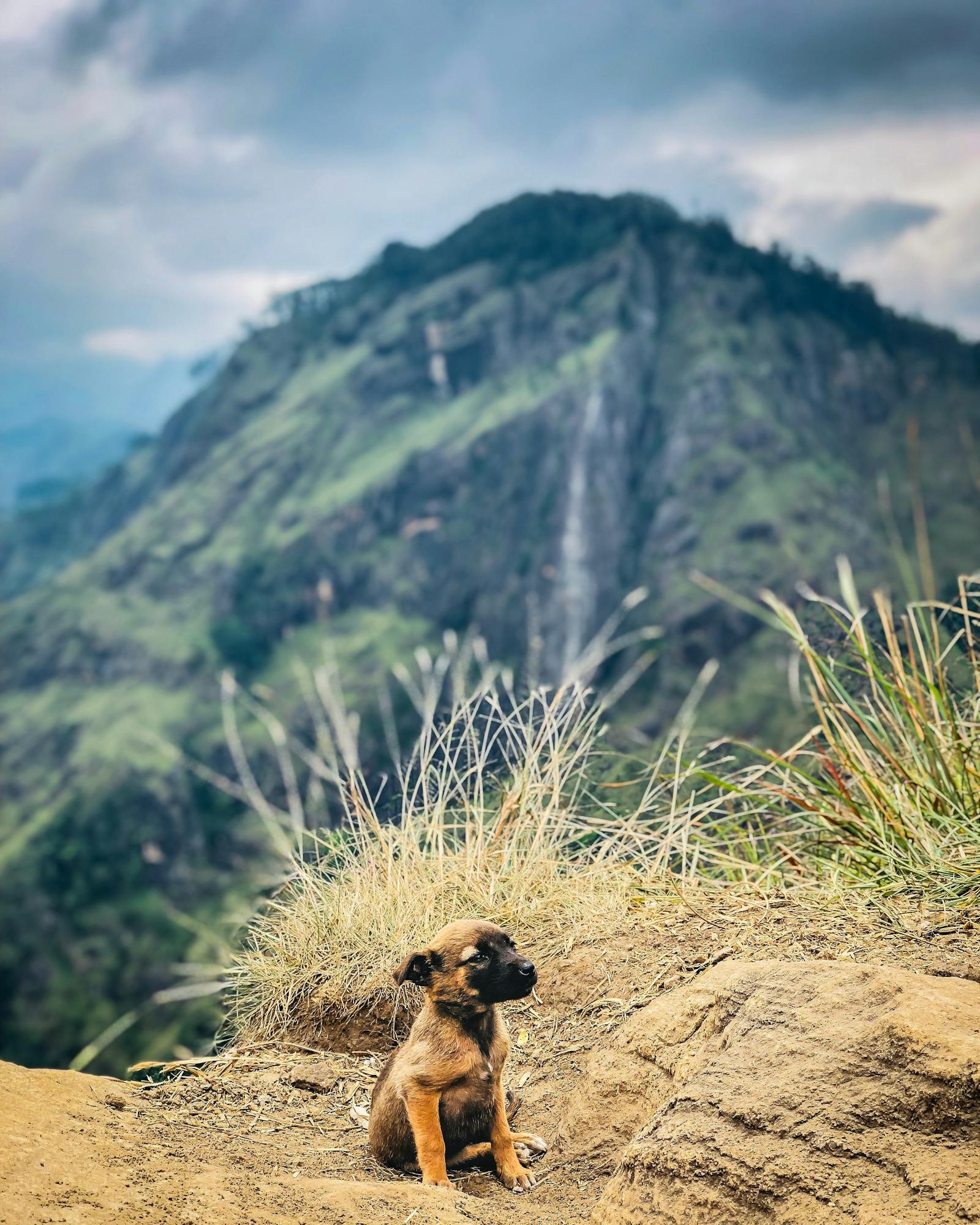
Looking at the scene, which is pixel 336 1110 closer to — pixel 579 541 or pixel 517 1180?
pixel 517 1180

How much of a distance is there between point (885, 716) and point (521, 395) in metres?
122

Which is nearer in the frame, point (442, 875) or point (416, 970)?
point (416, 970)

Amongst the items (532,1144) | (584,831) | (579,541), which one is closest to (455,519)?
(579,541)

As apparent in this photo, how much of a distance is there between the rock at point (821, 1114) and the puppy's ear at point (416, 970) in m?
0.85

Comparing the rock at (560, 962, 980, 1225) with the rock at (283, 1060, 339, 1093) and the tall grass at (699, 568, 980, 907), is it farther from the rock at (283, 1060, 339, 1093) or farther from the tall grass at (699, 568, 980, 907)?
the rock at (283, 1060, 339, 1093)

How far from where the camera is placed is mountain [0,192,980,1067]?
3659 inches

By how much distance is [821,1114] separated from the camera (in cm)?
287

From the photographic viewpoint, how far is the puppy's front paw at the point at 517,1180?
11.4 feet

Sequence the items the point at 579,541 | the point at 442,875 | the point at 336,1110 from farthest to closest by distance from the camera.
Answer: the point at 579,541
the point at 442,875
the point at 336,1110

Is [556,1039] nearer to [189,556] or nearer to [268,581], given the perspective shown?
[268,581]

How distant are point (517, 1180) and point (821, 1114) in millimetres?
1154

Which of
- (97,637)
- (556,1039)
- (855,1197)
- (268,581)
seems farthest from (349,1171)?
(97,637)

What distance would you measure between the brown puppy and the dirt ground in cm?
10

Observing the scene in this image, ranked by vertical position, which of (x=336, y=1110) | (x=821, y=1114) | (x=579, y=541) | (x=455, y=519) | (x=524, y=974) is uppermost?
(x=455, y=519)
